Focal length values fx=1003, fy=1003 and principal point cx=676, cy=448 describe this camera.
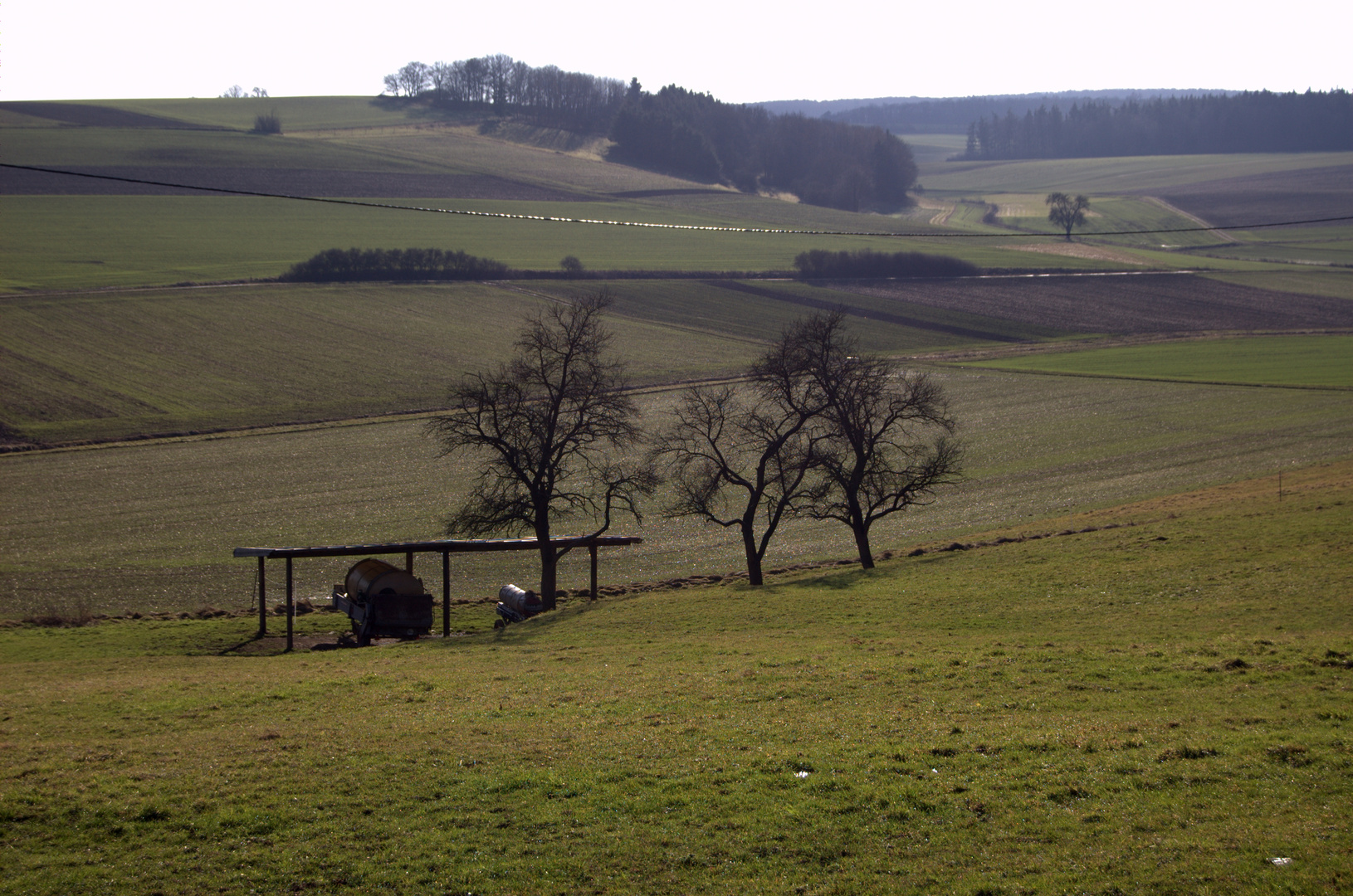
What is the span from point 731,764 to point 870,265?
118 m

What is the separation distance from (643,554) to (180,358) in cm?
5004

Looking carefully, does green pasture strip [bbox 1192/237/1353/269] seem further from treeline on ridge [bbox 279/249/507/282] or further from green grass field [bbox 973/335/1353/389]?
treeline on ridge [bbox 279/249/507/282]

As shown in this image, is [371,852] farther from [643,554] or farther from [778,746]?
[643,554]

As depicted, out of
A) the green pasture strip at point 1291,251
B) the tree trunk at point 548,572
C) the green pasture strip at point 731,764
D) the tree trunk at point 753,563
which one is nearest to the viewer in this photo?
the green pasture strip at point 731,764

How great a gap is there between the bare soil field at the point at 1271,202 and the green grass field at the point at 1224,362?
9201cm

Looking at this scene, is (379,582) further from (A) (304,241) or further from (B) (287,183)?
(B) (287,183)

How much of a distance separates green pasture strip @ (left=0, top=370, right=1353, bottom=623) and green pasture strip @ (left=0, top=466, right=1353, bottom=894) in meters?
15.0

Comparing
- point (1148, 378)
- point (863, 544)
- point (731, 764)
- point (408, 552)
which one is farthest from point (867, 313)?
point (731, 764)

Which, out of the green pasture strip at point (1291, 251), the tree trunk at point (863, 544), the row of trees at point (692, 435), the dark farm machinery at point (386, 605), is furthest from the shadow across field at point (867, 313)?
the dark farm machinery at point (386, 605)

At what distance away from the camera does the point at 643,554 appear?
40969mm

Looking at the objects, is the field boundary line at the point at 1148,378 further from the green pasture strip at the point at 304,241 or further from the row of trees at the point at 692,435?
the green pasture strip at the point at 304,241

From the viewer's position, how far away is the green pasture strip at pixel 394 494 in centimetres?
3734

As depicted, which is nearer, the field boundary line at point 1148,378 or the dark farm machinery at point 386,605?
the dark farm machinery at point 386,605

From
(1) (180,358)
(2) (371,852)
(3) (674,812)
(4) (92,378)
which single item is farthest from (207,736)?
(1) (180,358)
